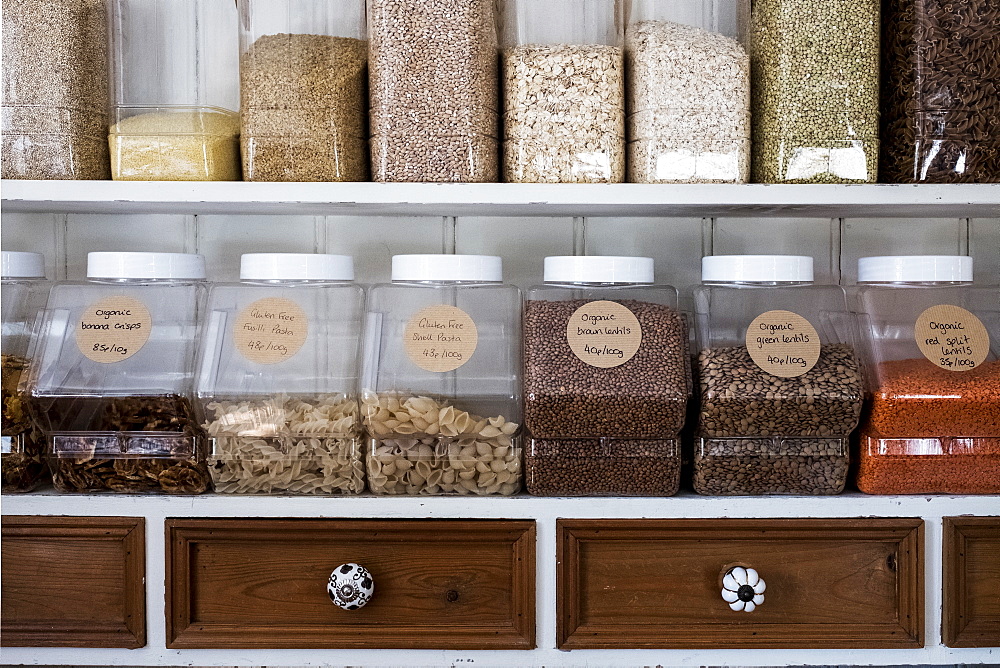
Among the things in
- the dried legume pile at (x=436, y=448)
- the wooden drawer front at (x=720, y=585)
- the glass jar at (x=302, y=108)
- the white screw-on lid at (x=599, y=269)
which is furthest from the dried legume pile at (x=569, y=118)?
the wooden drawer front at (x=720, y=585)

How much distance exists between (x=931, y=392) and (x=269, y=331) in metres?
0.83

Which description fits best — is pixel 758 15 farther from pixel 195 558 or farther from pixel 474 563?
pixel 195 558

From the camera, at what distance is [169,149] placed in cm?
96

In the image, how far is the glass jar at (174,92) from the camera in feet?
→ 3.14

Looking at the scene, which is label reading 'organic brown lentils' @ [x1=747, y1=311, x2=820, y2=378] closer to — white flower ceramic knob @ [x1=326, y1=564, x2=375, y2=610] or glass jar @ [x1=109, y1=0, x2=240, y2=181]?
white flower ceramic knob @ [x1=326, y1=564, x2=375, y2=610]

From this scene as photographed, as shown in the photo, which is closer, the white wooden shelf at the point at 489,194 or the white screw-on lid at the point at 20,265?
the white wooden shelf at the point at 489,194

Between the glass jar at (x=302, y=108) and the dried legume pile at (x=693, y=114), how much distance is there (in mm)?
367

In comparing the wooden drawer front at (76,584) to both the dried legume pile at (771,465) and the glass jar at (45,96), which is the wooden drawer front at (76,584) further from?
the dried legume pile at (771,465)

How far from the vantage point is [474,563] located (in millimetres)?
955

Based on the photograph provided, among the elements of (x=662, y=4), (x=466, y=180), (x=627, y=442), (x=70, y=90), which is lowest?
(x=627, y=442)

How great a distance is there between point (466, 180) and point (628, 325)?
273 millimetres

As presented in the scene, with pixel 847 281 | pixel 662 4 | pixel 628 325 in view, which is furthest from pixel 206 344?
pixel 847 281

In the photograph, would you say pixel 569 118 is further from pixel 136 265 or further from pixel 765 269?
pixel 136 265

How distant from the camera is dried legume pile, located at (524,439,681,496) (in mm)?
967
